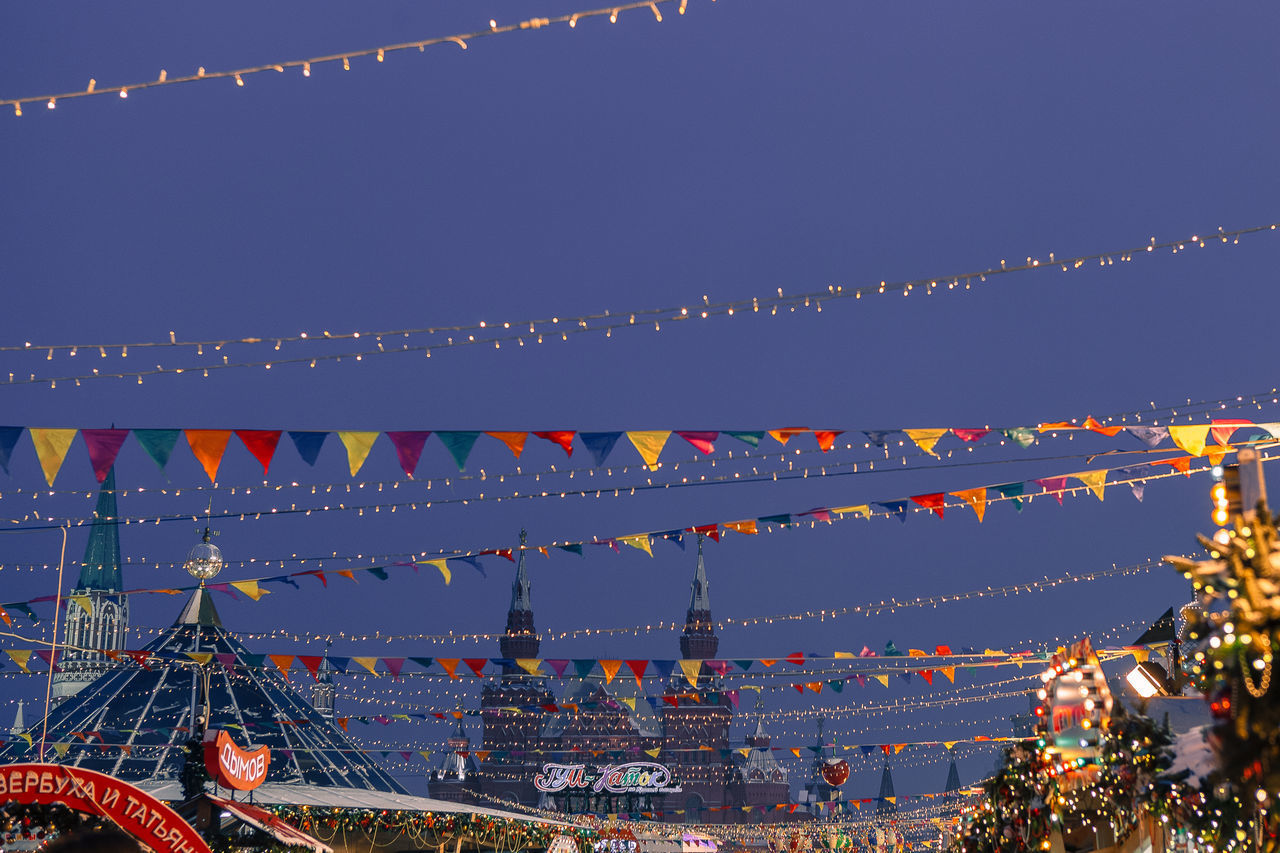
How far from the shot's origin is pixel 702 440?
1242 cm

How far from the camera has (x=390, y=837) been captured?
28.9 metres

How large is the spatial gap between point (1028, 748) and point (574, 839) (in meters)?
20.5

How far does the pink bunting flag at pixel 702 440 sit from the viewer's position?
480 inches

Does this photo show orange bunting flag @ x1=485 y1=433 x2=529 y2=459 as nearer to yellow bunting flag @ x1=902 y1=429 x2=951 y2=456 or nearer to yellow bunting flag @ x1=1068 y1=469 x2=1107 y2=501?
yellow bunting flag @ x1=902 y1=429 x2=951 y2=456

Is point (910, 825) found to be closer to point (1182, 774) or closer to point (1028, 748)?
point (1028, 748)

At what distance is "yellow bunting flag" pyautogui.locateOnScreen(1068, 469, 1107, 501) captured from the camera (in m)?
13.6

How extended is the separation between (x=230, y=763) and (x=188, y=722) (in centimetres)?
1664

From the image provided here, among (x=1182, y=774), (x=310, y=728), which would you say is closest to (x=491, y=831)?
(x=310, y=728)

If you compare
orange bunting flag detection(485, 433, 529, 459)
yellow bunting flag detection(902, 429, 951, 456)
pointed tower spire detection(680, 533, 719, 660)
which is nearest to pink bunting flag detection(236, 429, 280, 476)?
orange bunting flag detection(485, 433, 529, 459)

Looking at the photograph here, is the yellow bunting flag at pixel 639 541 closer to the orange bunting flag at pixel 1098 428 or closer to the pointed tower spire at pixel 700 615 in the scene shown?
the orange bunting flag at pixel 1098 428

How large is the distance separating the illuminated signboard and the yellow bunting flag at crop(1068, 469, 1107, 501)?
7277 cm

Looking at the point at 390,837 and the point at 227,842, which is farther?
the point at 390,837

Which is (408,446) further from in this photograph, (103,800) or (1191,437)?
(1191,437)

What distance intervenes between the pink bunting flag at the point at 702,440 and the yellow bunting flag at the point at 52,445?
5538 millimetres
